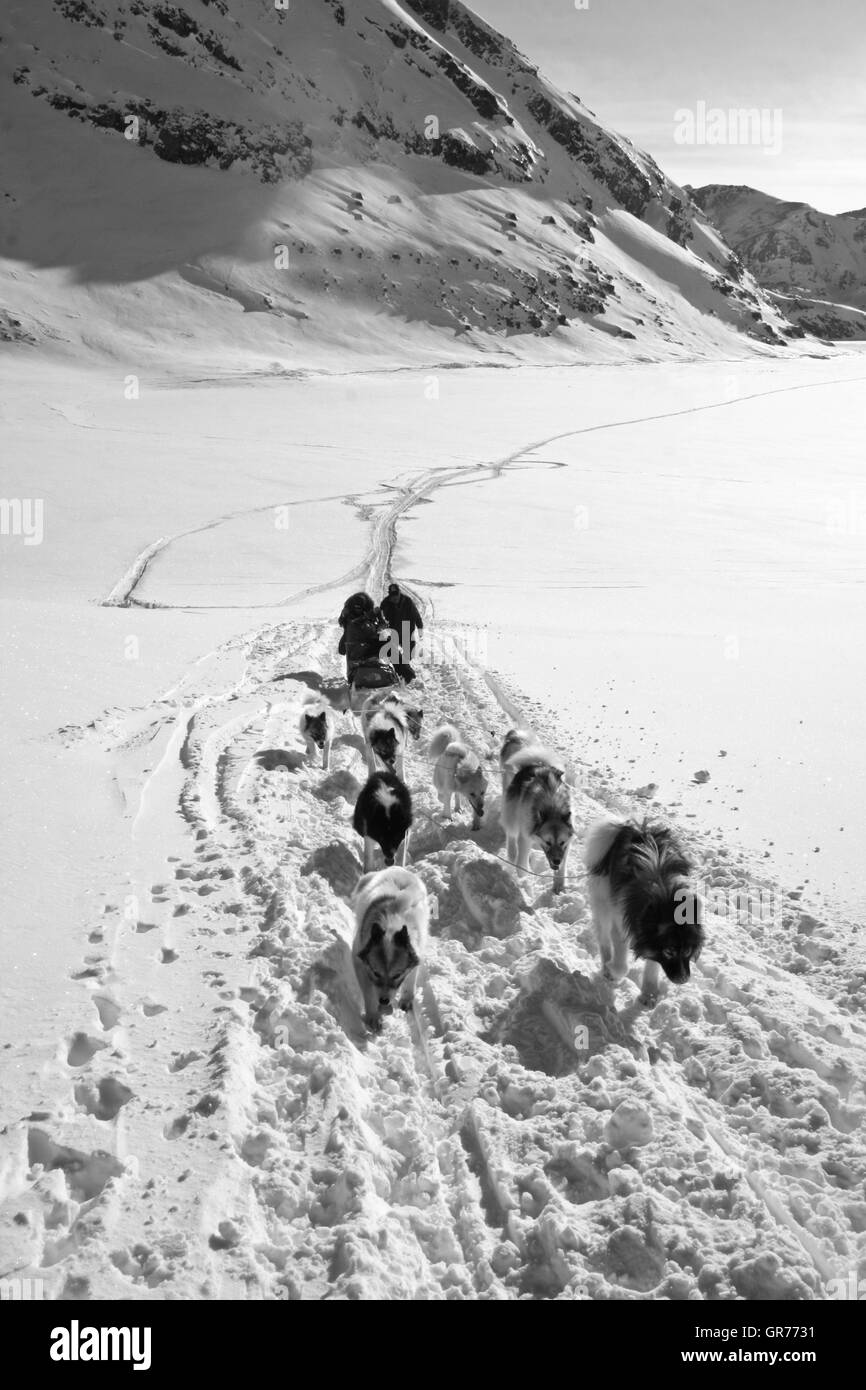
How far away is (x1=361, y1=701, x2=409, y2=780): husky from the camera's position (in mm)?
8125

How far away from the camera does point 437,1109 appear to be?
174 inches

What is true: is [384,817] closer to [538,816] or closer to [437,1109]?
[538,816]

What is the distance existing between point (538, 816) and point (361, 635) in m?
5.51

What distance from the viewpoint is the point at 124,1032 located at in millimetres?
4641

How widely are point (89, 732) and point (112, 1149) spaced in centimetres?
542

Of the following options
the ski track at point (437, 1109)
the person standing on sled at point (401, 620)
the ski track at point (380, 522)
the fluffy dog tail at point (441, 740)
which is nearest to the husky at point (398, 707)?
the fluffy dog tail at point (441, 740)

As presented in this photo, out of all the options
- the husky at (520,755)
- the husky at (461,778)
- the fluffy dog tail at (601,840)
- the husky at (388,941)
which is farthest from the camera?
the husky at (461,778)

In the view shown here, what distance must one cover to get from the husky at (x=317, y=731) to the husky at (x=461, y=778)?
4.61 feet

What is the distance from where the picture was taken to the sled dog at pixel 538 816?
626cm

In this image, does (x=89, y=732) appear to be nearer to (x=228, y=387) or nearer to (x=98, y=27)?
(x=228, y=387)

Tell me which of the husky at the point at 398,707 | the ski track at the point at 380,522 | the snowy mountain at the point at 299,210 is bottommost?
the husky at the point at 398,707

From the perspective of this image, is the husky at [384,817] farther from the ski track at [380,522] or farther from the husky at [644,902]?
the ski track at [380,522]

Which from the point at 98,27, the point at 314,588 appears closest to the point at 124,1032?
the point at 314,588

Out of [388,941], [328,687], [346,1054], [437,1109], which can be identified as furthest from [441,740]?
[437,1109]
